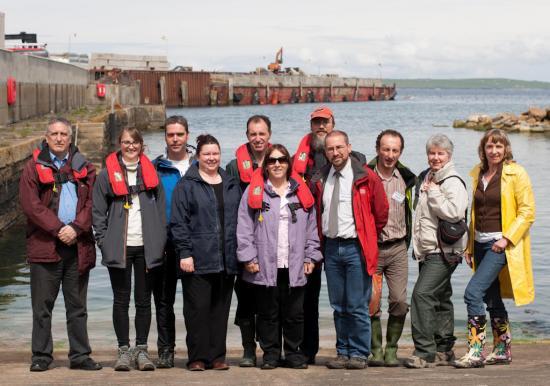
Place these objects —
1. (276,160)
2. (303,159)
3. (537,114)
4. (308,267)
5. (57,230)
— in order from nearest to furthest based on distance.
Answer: (57,230) < (276,160) < (308,267) < (303,159) < (537,114)

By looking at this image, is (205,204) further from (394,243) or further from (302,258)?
(394,243)

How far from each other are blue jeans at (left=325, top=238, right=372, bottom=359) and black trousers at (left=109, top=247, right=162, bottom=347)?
4.16 feet

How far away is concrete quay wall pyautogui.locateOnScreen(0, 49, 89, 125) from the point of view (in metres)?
23.0

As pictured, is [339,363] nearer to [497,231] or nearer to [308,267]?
[308,267]

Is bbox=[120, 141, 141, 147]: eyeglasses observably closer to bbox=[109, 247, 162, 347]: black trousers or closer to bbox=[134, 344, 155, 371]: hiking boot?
bbox=[109, 247, 162, 347]: black trousers

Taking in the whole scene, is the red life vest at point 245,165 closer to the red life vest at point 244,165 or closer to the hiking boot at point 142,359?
the red life vest at point 244,165

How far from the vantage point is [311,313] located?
7.31 metres

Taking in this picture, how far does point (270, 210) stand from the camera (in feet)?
22.7

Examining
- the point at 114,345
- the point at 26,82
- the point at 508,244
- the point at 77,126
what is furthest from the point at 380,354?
the point at 26,82

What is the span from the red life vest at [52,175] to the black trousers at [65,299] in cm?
46

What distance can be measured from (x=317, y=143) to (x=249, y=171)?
578mm

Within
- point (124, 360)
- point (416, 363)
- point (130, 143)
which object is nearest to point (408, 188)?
point (416, 363)

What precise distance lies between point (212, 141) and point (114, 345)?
3571mm

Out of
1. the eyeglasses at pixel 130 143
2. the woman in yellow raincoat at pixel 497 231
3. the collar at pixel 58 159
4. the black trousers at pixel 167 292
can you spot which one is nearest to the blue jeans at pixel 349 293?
the woman in yellow raincoat at pixel 497 231
